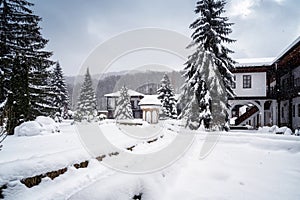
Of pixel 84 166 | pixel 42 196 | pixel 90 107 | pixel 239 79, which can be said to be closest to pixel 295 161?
pixel 84 166

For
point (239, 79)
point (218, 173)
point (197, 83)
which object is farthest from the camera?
point (239, 79)

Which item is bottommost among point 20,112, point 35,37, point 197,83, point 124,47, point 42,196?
point 42,196

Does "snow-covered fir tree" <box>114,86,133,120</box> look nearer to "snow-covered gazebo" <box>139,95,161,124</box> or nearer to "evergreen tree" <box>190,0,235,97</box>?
"snow-covered gazebo" <box>139,95,161,124</box>

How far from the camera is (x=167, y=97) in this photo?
1465 inches

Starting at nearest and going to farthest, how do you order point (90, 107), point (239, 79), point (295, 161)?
1. point (295, 161)
2. point (239, 79)
3. point (90, 107)

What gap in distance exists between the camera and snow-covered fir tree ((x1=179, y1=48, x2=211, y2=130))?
49.2 ft

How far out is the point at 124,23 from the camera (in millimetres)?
14188

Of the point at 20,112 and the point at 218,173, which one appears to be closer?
the point at 218,173

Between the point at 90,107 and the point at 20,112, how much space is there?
23634mm

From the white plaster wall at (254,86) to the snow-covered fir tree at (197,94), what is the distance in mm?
8257

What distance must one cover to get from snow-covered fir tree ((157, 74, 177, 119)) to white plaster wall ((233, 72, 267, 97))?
15.0 meters

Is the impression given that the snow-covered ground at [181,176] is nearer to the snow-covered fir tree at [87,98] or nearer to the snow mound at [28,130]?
the snow mound at [28,130]

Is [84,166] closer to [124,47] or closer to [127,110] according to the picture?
[124,47]

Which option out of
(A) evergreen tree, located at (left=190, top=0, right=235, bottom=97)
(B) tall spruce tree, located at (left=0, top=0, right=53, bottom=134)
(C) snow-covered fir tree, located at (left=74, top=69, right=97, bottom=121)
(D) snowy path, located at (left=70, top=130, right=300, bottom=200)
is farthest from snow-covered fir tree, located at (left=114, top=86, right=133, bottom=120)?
(D) snowy path, located at (left=70, top=130, right=300, bottom=200)
